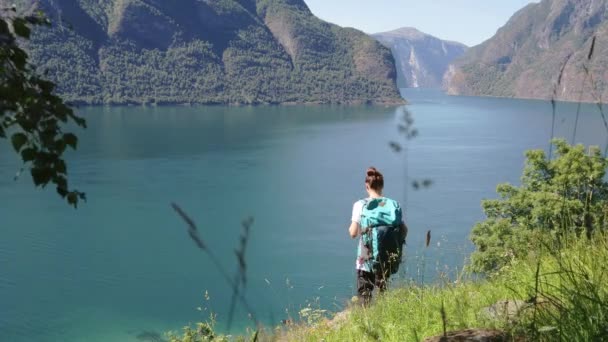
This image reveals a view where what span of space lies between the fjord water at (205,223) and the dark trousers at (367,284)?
0.19m

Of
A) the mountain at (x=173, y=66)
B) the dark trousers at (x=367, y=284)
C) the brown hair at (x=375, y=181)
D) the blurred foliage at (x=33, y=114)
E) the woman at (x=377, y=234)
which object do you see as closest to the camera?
the blurred foliage at (x=33, y=114)

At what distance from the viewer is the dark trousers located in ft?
11.4

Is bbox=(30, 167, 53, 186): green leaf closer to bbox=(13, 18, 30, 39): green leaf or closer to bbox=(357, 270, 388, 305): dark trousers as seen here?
bbox=(13, 18, 30, 39): green leaf

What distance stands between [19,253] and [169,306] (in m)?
10.2

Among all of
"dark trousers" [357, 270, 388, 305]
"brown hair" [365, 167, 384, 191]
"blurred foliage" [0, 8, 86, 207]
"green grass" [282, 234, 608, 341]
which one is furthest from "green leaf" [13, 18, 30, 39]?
"brown hair" [365, 167, 384, 191]

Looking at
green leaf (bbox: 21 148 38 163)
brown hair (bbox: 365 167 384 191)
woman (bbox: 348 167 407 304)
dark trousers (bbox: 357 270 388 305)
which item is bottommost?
dark trousers (bbox: 357 270 388 305)

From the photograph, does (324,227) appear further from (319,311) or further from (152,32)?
(152,32)

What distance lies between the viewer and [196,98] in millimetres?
148750

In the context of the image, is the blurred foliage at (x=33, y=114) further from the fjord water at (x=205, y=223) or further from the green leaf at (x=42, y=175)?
the fjord water at (x=205, y=223)

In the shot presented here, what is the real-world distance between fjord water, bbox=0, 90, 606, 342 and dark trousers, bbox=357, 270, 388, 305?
0.62 ft

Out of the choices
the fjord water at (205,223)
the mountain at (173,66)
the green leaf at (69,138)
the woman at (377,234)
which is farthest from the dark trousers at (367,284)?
the mountain at (173,66)

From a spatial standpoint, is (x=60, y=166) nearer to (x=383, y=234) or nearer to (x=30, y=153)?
(x=30, y=153)

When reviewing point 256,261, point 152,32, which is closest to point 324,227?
point 256,261

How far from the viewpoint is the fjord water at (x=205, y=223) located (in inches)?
826
